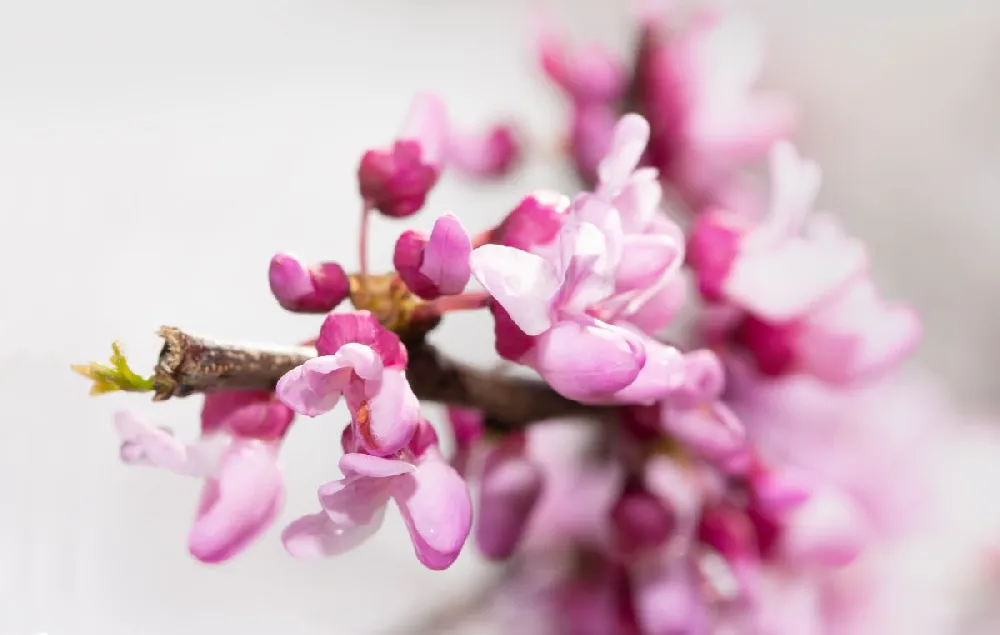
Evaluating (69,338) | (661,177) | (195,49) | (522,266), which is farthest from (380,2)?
(522,266)

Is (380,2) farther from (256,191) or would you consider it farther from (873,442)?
(873,442)

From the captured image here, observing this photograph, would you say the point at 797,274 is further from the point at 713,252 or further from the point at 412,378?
the point at 412,378

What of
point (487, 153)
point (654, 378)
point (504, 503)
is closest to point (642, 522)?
point (504, 503)

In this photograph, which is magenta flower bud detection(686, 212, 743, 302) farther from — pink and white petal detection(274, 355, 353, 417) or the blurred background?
pink and white petal detection(274, 355, 353, 417)

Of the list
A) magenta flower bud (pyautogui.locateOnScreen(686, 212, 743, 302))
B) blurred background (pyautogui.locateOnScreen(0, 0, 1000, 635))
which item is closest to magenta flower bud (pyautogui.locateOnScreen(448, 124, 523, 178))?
blurred background (pyautogui.locateOnScreen(0, 0, 1000, 635))

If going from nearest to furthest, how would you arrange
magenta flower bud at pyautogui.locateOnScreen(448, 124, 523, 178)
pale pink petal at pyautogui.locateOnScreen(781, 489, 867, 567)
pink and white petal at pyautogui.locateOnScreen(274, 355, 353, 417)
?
pink and white petal at pyautogui.locateOnScreen(274, 355, 353, 417)
pale pink petal at pyautogui.locateOnScreen(781, 489, 867, 567)
magenta flower bud at pyautogui.locateOnScreen(448, 124, 523, 178)

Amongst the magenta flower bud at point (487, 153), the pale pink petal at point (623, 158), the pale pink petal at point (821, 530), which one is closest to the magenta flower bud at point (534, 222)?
the pale pink petal at point (623, 158)
